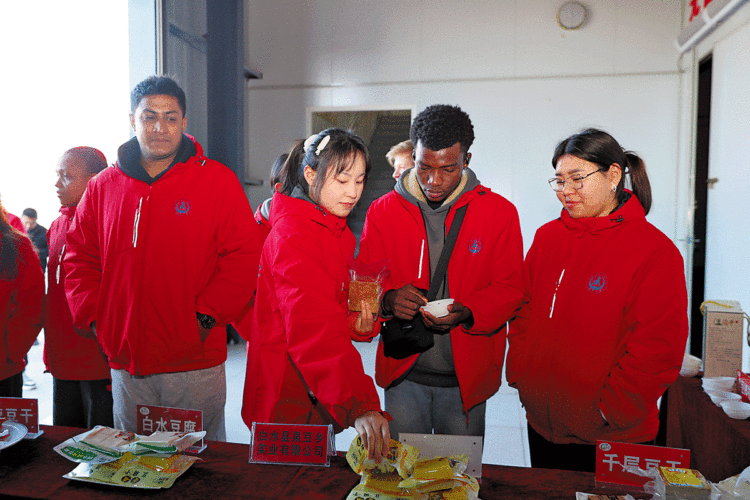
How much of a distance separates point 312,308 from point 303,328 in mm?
50

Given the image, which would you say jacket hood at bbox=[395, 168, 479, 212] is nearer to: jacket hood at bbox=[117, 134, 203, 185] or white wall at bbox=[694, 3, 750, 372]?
jacket hood at bbox=[117, 134, 203, 185]

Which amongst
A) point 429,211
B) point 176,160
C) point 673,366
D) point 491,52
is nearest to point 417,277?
point 429,211

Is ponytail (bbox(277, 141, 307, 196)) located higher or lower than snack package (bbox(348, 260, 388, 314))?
higher

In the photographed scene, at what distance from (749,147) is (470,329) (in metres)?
2.93

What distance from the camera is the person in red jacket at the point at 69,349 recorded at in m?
2.10

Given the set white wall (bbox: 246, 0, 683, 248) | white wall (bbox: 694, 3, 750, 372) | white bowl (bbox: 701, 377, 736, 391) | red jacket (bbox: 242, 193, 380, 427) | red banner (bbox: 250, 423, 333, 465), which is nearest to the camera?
red jacket (bbox: 242, 193, 380, 427)

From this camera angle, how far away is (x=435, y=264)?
1655 mm

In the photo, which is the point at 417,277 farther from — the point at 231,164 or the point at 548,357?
the point at 231,164

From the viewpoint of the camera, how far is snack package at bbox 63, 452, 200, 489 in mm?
1165

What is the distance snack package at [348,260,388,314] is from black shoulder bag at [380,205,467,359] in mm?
172

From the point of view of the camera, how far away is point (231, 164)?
526 centimetres

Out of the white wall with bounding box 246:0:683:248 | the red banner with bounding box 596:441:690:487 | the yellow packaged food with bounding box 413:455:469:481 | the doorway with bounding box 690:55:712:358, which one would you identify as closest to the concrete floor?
the yellow packaged food with bounding box 413:455:469:481

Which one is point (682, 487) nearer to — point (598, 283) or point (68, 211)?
point (598, 283)

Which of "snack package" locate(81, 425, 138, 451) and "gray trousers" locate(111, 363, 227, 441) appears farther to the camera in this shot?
"gray trousers" locate(111, 363, 227, 441)
